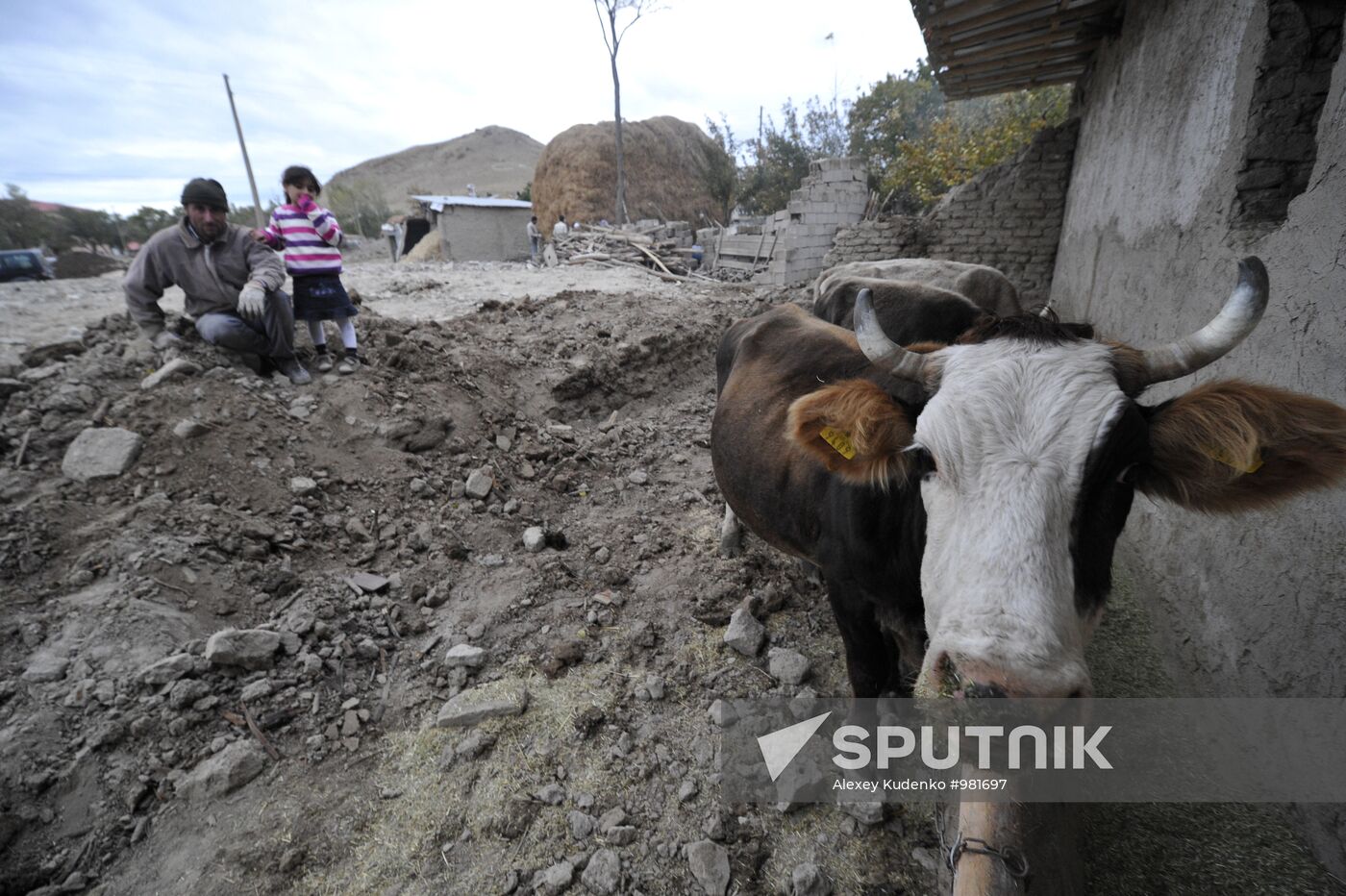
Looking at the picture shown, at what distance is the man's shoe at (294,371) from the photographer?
475cm

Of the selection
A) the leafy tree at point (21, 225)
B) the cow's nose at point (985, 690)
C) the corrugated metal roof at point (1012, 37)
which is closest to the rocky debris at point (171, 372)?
the cow's nose at point (985, 690)

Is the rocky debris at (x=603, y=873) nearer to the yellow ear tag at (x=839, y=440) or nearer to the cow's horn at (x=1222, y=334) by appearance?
the yellow ear tag at (x=839, y=440)

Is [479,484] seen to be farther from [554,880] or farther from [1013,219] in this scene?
[1013,219]

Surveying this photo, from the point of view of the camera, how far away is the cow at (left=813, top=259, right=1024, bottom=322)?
4402 millimetres

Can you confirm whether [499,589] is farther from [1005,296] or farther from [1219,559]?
[1005,296]

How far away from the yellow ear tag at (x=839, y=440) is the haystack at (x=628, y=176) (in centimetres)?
2649

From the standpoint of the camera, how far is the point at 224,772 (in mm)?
2262

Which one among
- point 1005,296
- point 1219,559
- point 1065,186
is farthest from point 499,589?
point 1065,186

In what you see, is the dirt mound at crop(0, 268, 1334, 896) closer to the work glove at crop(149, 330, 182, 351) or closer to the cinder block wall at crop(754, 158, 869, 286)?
the work glove at crop(149, 330, 182, 351)

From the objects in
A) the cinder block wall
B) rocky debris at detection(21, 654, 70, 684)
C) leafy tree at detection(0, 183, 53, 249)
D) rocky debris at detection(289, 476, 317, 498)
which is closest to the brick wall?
the cinder block wall

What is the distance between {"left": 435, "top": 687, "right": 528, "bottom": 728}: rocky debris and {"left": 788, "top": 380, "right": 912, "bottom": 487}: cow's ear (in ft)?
5.71

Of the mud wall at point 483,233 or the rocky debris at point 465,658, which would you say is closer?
the rocky debris at point 465,658

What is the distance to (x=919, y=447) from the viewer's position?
1.56 m

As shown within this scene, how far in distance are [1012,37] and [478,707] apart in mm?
7753
